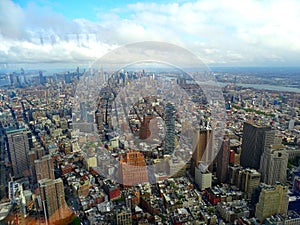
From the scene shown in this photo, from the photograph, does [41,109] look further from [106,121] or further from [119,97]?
[119,97]

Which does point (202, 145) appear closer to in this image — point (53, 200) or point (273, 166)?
point (273, 166)

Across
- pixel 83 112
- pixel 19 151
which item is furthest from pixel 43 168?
pixel 83 112

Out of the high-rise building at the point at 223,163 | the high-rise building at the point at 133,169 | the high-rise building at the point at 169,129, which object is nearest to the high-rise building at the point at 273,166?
the high-rise building at the point at 223,163

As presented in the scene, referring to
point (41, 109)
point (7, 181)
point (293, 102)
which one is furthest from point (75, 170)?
point (293, 102)

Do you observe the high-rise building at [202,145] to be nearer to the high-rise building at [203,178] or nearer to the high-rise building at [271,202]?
the high-rise building at [203,178]

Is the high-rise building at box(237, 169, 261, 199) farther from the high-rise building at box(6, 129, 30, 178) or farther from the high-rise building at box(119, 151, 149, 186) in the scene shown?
the high-rise building at box(6, 129, 30, 178)
